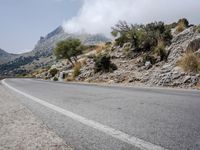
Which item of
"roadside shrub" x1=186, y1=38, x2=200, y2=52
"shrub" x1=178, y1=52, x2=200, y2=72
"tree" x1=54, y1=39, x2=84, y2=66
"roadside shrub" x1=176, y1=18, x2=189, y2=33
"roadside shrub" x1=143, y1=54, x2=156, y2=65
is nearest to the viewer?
"shrub" x1=178, y1=52, x2=200, y2=72

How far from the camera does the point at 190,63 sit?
18922 millimetres

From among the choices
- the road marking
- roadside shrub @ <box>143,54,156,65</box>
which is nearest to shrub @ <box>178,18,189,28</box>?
roadside shrub @ <box>143,54,156,65</box>

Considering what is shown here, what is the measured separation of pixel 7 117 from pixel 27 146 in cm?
353

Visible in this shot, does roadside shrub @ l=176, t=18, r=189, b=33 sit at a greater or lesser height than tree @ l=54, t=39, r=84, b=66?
greater

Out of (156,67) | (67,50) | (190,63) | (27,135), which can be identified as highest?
(67,50)

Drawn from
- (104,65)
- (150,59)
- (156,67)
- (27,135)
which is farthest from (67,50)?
(27,135)

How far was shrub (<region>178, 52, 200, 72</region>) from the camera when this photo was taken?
61.3 ft

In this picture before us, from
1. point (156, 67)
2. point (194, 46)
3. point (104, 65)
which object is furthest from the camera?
point (104, 65)

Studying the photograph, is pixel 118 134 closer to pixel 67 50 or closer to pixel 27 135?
pixel 27 135

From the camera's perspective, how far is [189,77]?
1736 centimetres

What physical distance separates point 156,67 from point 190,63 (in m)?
4.88

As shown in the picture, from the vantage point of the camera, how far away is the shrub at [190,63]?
18688 millimetres

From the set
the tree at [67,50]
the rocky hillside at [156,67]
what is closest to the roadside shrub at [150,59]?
the rocky hillside at [156,67]

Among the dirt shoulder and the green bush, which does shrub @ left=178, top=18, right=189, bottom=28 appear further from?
the dirt shoulder
